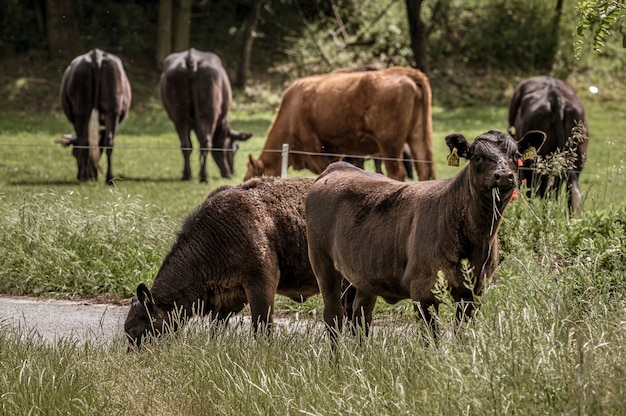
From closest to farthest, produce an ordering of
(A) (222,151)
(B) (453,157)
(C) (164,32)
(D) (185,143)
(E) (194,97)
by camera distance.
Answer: (B) (453,157) < (D) (185,143) < (E) (194,97) < (A) (222,151) < (C) (164,32)

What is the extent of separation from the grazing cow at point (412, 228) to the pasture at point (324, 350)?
0.80 feet

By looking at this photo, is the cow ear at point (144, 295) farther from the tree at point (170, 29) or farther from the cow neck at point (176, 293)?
the tree at point (170, 29)

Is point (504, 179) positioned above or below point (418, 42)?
below

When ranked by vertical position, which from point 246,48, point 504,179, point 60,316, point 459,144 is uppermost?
point 246,48

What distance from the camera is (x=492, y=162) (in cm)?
605

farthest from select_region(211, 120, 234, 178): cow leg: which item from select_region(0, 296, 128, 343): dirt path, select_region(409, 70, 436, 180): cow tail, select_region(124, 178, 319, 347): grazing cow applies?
select_region(124, 178, 319, 347): grazing cow

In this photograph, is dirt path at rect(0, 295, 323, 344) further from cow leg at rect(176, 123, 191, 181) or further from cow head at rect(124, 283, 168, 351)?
cow leg at rect(176, 123, 191, 181)

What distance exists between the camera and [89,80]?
685 inches

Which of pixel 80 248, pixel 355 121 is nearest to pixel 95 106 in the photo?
pixel 355 121

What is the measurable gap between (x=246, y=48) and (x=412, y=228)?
22.2 m

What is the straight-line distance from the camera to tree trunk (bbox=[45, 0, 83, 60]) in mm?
27391

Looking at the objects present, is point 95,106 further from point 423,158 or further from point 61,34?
point 61,34

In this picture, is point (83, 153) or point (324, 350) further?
point (83, 153)

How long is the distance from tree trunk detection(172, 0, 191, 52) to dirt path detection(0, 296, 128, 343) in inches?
732
